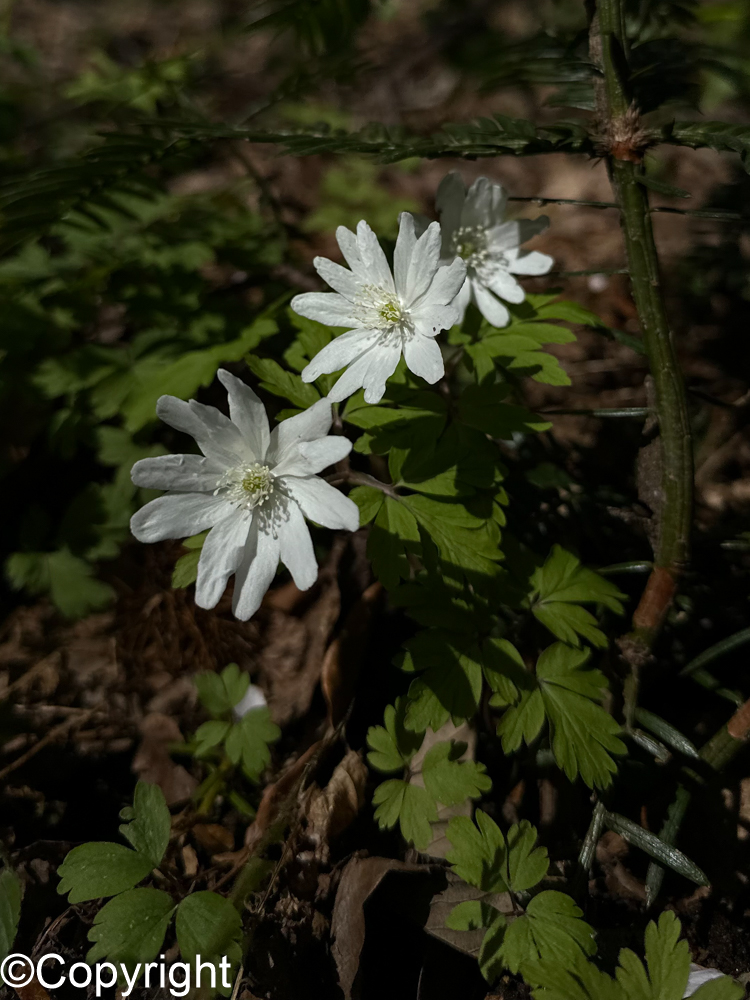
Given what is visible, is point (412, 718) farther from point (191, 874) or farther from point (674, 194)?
point (674, 194)

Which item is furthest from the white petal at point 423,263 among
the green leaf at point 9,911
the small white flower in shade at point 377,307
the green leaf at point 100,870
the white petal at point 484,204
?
the green leaf at point 9,911

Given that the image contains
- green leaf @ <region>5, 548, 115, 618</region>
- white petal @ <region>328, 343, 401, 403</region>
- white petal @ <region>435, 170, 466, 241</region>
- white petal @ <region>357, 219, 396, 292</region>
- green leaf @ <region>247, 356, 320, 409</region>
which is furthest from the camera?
green leaf @ <region>5, 548, 115, 618</region>

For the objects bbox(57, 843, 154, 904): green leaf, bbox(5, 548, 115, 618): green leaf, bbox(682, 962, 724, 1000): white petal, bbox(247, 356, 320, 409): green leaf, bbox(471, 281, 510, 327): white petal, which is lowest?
bbox(57, 843, 154, 904): green leaf

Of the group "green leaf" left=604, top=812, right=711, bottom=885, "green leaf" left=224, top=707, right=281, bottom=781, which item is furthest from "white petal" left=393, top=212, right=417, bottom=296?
"green leaf" left=604, top=812, right=711, bottom=885

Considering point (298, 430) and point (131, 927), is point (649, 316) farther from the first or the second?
point (131, 927)

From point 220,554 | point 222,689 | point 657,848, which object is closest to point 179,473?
point 220,554

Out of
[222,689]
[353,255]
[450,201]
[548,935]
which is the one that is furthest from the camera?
[222,689]
